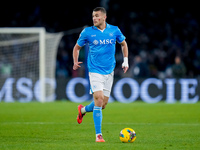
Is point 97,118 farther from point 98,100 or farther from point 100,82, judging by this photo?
point 100,82

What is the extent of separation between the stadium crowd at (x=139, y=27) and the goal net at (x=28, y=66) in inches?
155

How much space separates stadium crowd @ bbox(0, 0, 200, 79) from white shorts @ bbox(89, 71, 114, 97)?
1462 cm

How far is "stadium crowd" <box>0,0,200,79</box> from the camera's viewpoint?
2322cm

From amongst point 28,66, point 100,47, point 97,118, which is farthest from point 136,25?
point 97,118

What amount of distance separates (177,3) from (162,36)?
3.20 metres

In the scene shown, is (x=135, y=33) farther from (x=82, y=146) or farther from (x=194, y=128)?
(x=82, y=146)

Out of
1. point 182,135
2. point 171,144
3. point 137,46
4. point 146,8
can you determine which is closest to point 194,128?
point 182,135

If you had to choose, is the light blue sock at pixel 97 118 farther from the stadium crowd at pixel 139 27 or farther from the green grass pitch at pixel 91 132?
the stadium crowd at pixel 139 27

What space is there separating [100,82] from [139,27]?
729 inches

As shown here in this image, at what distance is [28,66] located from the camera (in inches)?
715

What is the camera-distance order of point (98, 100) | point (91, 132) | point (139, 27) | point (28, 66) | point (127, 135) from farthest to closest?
1. point (139, 27)
2. point (28, 66)
3. point (91, 132)
4. point (98, 100)
5. point (127, 135)

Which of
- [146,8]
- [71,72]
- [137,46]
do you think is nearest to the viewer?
[71,72]

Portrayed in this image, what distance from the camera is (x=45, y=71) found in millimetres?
18188

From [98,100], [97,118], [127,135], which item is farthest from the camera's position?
[98,100]
